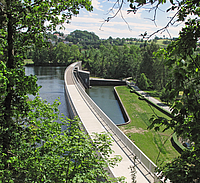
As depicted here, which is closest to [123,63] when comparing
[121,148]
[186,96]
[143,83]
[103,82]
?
[103,82]

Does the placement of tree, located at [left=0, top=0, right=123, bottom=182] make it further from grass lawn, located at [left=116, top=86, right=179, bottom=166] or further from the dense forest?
grass lawn, located at [left=116, top=86, right=179, bottom=166]

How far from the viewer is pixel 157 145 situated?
53.8ft

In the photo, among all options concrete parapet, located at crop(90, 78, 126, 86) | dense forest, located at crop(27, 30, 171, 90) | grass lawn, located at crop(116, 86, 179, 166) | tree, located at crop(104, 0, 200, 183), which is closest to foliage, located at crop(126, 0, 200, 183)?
tree, located at crop(104, 0, 200, 183)

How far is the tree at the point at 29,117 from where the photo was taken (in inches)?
153

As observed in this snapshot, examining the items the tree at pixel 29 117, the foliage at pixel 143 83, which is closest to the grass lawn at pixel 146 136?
the tree at pixel 29 117

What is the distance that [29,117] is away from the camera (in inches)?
176

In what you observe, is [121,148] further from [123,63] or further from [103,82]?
[123,63]

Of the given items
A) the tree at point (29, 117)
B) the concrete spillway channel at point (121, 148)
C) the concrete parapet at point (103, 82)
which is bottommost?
the concrete spillway channel at point (121, 148)

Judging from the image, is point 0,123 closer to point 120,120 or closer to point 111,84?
point 120,120

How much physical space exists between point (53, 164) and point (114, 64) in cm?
6336

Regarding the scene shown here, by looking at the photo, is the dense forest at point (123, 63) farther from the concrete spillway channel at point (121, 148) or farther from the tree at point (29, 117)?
the concrete spillway channel at point (121, 148)

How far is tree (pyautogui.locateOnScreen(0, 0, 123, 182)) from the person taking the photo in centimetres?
388

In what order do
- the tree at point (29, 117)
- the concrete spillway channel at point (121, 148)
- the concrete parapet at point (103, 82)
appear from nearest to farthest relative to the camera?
the tree at point (29, 117)
the concrete spillway channel at point (121, 148)
the concrete parapet at point (103, 82)

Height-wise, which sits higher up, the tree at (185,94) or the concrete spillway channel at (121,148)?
the tree at (185,94)
